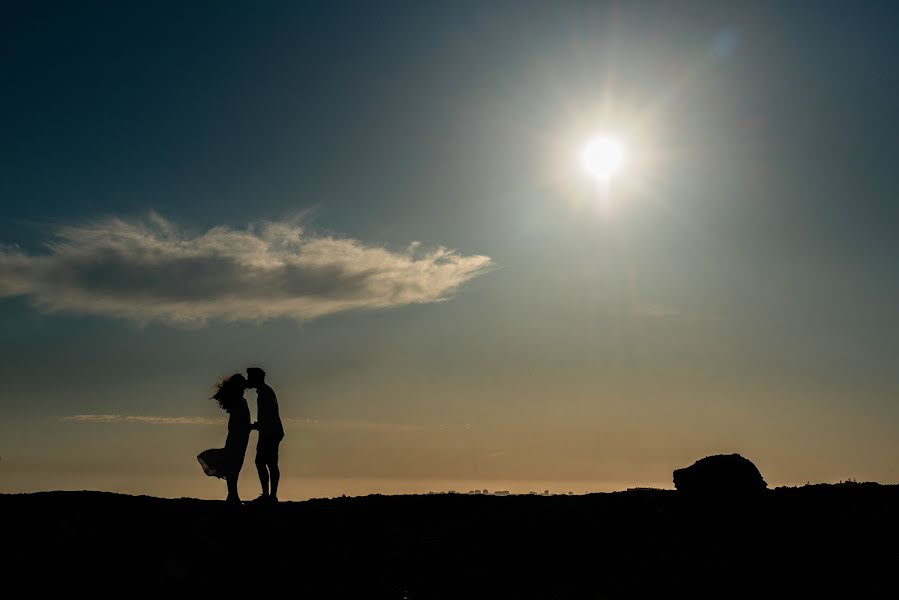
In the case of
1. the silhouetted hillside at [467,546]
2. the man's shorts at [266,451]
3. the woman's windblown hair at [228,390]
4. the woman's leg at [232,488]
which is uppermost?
the woman's windblown hair at [228,390]

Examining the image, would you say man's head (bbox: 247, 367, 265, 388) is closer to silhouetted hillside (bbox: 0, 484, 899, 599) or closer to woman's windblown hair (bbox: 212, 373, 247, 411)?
woman's windblown hair (bbox: 212, 373, 247, 411)

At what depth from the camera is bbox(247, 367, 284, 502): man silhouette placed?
18.0 m

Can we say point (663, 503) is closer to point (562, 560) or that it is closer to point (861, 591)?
point (562, 560)

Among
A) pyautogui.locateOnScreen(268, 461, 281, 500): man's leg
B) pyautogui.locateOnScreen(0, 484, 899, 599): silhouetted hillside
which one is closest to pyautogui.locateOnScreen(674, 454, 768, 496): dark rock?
pyautogui.locateOnScreen(0, 484, 899, 599): silhouetted hillside

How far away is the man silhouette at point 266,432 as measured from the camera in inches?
709

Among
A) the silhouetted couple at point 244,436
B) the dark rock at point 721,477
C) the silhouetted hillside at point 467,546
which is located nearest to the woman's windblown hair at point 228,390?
the silhouetted couple at point 244,436

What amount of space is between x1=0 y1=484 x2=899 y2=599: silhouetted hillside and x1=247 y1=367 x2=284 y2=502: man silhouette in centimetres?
60

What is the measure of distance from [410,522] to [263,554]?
3.72 m

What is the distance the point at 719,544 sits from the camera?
563 inches

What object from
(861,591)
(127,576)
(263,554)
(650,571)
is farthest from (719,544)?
(127,576)

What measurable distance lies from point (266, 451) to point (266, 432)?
41cm

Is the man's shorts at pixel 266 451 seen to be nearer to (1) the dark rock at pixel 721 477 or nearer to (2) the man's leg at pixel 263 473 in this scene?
(2) the man's leg at pixel 263 473

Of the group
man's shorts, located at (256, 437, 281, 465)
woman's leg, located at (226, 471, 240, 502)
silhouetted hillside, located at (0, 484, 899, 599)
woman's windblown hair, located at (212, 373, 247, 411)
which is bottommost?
silhouetted hillside, located at (0, 484, 899, 599)

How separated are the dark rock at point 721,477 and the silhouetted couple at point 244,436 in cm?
938
